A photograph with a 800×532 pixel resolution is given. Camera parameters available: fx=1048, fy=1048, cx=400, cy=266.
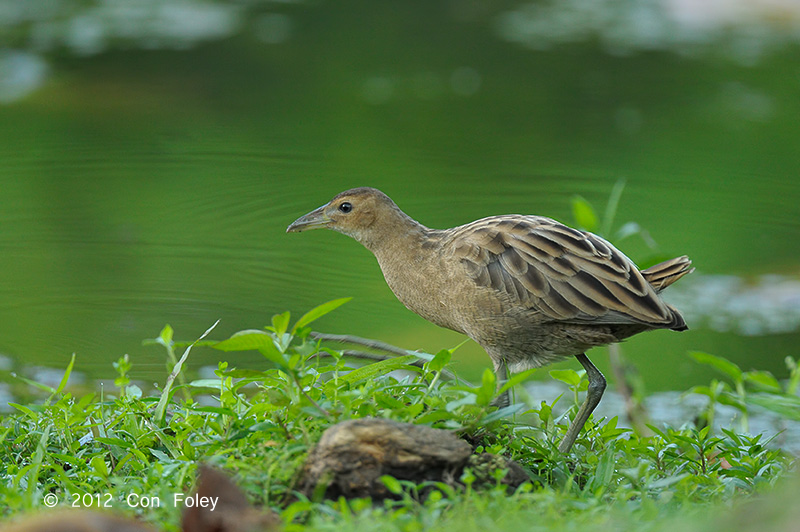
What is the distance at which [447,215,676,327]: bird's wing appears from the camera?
3574mm

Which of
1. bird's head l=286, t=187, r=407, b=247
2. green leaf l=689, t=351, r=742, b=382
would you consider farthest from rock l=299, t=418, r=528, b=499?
bird's head l=286, t=187, r=407, b=247

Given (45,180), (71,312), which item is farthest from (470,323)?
(45,180)

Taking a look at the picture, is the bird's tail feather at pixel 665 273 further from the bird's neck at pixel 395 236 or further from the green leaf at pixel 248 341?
the green leaf at pixel 248 341

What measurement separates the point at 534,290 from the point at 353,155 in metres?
5.36

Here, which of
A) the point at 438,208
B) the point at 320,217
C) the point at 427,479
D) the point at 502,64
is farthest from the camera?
the point at 502,64

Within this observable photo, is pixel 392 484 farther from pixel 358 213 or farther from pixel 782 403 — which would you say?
pixel 358 213

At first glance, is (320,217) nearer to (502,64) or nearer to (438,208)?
(438,208)

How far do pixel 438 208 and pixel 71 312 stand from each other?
2763 millimetres

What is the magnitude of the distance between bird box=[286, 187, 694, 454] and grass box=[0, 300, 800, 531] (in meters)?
0.17

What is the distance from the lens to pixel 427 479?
2.93 m

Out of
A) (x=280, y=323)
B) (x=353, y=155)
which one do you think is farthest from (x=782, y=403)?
(x=353, y=155)

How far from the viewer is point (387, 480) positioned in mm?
2762

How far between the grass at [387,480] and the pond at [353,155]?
3.06 ft

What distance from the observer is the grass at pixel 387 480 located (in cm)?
278
